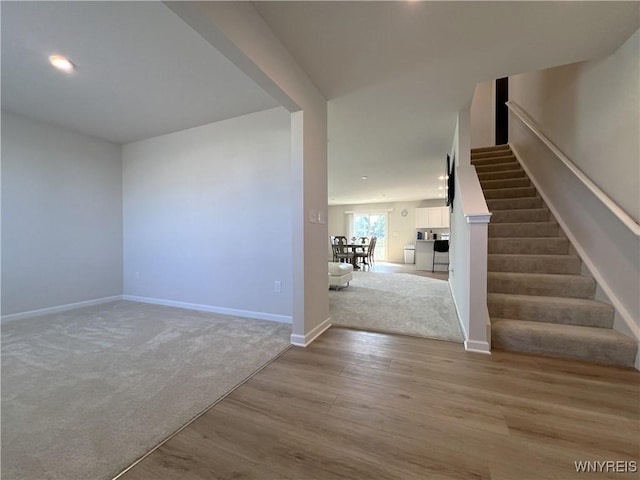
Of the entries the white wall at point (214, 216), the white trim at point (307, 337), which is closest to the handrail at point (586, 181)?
the white trim at point (307, 337)

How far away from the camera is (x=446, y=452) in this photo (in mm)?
1093

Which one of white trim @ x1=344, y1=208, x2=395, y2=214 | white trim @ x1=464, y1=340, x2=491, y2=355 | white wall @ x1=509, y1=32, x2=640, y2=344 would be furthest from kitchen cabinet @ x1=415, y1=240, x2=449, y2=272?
white trim @ x1=464, y1=340, x2=491, y2=355

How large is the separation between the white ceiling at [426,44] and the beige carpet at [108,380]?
7.97 feet

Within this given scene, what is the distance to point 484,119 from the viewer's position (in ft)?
17.5

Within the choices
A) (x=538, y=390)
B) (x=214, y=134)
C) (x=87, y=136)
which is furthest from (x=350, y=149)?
(x=87, y=136)

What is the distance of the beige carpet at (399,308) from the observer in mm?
2533

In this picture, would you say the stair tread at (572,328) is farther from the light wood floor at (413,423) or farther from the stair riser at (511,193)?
the stair riser at (511,193)

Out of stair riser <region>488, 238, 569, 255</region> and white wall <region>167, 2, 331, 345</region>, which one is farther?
stair riser <region>488, 238, 569, 255</region>

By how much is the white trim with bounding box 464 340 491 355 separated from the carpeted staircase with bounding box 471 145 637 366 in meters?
0.12

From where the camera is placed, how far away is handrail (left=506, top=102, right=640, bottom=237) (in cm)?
169

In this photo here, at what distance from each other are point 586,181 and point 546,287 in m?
1.00

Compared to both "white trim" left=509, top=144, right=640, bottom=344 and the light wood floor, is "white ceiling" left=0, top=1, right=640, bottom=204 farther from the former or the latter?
the light wood floor

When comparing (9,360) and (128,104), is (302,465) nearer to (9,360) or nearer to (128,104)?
(9,360)

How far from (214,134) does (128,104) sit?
2.92 feet
